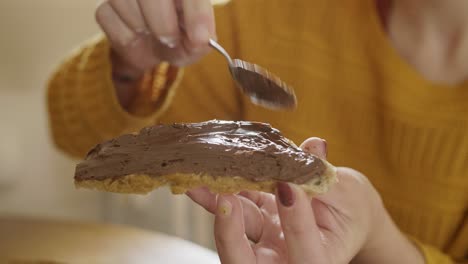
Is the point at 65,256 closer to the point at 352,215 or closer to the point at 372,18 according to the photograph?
the point at 352,215

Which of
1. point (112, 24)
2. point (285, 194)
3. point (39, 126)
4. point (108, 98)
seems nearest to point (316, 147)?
point (285, 194)

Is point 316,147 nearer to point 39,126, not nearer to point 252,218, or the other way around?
point 252,218

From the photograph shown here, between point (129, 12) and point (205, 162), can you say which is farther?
point (129, 12)

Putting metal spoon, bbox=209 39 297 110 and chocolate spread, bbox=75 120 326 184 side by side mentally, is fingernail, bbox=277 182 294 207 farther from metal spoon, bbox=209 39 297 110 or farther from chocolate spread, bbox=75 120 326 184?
metal spoon, bbox=209 39 297 110

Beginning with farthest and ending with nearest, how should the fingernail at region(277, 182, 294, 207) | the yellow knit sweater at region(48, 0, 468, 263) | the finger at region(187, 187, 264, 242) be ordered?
the yellow knit sweater at region(48, 0, 468, 263)
the finger at region(187, 187, 264, 242)
the fingernail at region(277, 182, 294, 207)

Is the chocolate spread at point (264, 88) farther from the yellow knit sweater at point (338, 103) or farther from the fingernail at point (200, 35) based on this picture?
the yellow knit sweater at point (338, 103)

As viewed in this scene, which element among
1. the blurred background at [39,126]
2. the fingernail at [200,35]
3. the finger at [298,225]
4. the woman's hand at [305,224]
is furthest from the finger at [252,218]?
the blurred background at [39,126]

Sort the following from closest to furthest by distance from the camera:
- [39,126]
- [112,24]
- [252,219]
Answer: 1. [252,219]
2. [112,24]
3. [39,126]

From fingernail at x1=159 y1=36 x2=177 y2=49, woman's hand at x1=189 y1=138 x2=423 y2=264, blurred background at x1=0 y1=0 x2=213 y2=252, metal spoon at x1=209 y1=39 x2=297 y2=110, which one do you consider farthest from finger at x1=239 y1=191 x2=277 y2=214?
blurred background at x1=0 y1=0 x2=213 y2=252

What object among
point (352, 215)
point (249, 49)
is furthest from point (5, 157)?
point (352, 215)
